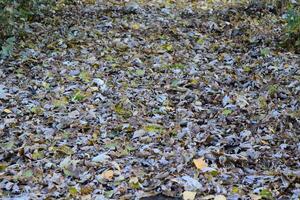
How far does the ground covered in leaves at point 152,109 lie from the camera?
4.62 m

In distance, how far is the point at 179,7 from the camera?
34.8 feet

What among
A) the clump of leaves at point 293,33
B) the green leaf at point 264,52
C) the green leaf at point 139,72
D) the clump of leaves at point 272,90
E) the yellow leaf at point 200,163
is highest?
the clump of leaves at point 293,33

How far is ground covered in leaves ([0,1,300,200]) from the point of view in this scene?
4617mm

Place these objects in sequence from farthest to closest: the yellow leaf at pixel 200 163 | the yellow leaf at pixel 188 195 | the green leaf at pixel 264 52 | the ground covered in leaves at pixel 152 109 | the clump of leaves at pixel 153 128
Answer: the green leaf at pixel 264 52 → the clump of leaves at pixel 153 128 → the yellow leaf at pixel 200 163 → the ground covered in leaves at pixel 152 109 → the yellow leaf at pixel 188 195

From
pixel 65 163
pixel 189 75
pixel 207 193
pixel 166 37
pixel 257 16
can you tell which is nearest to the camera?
pixel 207 193

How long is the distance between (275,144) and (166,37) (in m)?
4.15

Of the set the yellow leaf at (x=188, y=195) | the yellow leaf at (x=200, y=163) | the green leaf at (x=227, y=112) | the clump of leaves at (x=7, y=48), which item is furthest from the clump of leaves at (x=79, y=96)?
the yellow leaf at (x=188, y=195)

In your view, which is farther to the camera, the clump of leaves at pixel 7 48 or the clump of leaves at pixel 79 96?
the clump of leaves at pixel 7 48

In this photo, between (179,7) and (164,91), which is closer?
(164,91)

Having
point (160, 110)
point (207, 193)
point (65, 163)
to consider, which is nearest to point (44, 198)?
point (65, 163)

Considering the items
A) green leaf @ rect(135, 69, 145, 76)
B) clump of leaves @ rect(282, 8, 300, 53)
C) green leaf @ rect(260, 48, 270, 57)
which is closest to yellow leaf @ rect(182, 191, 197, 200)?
green leaf @ rect(135, 69, 145, 76)

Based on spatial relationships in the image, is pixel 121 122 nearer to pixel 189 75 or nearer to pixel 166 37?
pixel 189 75

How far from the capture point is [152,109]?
20.2 ft

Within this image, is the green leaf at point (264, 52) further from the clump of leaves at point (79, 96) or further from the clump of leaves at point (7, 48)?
the clump of leaves at point (7, 48)
